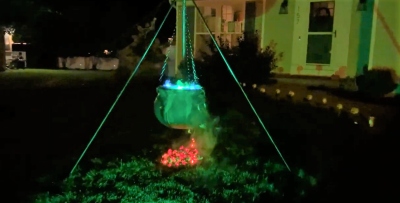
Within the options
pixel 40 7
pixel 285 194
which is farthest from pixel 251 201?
pixel 40 7

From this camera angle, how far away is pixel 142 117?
7168mm

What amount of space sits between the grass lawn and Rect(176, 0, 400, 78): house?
2.55 meters

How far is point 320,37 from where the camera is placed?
9930mm

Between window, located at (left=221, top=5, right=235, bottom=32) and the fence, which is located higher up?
window, located at (left=221, top=5, right=235, bottom=32)

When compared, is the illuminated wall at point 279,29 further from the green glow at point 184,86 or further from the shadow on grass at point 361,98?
the green glow at point 184,86

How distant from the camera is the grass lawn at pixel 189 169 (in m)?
4.03

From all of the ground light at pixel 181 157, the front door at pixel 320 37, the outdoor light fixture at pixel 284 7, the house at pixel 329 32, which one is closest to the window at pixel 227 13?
the house at pixel 329 32

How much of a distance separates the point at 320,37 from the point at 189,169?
6.55 m

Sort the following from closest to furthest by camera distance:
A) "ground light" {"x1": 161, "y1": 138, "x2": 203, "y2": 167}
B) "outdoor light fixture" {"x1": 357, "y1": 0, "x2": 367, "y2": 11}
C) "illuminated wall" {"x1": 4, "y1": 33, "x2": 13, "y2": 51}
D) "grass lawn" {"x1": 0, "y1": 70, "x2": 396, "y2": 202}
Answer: "grass lawn" {"x1": 0, "y1": 70, "x2": 396, "y2": 202} → "ground light" {"x1": 161, "y1": 138, "x2": 203, "y2": 167} → "outdoor light fixture" {"x1": 357, "y1": 0, "x2": 367, "y2": 11} → "illuminated wall" {"x1": 4, "y1": 33, "x2": 13, "y2": 51}

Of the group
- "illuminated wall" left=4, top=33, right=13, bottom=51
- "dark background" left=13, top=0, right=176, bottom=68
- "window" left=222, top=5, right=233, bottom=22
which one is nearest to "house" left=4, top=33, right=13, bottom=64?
"illuminated wall" left=4, top=33, right=13, bottom=51

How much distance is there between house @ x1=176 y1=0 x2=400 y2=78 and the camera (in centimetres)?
855

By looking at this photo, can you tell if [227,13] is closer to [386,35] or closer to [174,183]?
[386,35]

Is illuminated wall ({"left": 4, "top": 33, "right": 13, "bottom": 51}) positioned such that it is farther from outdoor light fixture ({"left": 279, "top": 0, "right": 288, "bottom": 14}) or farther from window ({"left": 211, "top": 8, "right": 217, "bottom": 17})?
outdoor light fixture ({"left": 279, "top": 0, "right": 288, "bottom": 14})

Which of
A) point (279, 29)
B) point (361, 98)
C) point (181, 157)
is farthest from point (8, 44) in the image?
point (181, 157)
